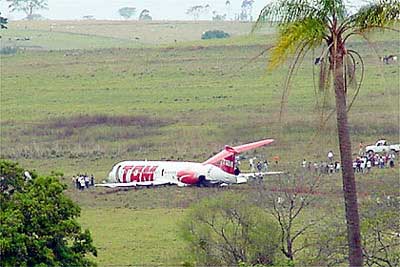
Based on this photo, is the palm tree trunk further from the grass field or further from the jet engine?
the jet engine

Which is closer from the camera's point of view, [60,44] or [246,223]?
[246,223]

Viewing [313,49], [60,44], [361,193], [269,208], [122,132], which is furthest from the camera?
[60,44]

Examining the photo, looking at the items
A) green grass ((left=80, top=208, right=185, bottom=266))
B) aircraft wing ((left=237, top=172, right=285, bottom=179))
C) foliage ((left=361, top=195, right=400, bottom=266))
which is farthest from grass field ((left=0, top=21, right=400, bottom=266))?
foliage ((left=361, top=195, right=400, bottom=266))

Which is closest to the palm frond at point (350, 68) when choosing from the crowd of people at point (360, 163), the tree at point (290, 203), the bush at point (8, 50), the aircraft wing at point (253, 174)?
the tree at point (290, 203)

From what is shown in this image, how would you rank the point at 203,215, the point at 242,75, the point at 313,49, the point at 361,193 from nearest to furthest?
the point at 313,49 → the point at 203,215 → the point at 361,193 → the point at 242,75

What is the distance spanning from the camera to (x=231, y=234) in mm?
24547

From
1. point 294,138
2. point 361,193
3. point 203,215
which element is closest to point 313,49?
point 203,215

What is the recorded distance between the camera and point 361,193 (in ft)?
112

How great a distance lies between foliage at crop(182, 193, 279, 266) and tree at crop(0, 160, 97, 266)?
5.67m

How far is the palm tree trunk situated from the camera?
46.8 feet

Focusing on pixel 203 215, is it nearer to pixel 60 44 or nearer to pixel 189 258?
pixel 189 258

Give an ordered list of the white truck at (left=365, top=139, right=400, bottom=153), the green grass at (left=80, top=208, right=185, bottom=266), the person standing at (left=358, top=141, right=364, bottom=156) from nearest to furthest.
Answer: the green grass at (left=80, top=208, right=185, bottom=266)
the white truck at (left=365, top=139, right=400, bottom=153)
the person standing at (left=358, top=141, right=364, bottom=156)

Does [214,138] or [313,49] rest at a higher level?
[313,49]

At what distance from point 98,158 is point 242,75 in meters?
22.2
